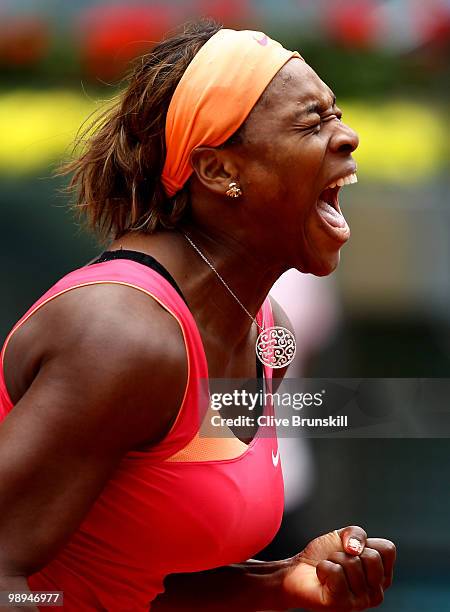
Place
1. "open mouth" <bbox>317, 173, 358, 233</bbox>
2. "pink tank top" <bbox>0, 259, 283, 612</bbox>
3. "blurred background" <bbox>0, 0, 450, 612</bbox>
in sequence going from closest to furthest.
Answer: "pink tank top" <bbox>0, 259, 283, 612</bbox> < "open mouth" <bbox>317, 173, 358, 233</bbox> < "blurred background" <bbox>0, 0, 450, 612</bbox>

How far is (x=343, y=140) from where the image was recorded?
1949mm

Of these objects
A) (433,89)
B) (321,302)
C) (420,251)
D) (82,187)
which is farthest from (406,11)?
(82,187)

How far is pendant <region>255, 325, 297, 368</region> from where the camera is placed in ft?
7.32

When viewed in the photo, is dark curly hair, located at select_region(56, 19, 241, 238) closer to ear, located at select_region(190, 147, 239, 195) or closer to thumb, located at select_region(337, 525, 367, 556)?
ear, located at select_region(190, 147, 239, 195)

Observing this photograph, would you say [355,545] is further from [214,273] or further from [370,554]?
[214,273]

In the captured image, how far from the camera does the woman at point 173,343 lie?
165 cm

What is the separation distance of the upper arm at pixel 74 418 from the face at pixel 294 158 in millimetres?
387

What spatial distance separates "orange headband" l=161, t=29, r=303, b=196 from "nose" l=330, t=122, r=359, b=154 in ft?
0.53

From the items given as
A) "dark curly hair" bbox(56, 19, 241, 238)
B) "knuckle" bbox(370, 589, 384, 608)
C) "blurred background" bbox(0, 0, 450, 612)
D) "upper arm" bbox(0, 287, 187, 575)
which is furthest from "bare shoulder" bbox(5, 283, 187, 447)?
"blurred background" bbox(0, 0, 450, 612)

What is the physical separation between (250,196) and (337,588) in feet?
2.41

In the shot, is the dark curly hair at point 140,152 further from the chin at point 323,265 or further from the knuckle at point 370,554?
the knuckle at point 370,554

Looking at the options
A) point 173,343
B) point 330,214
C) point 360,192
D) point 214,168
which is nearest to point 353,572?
point 173,343

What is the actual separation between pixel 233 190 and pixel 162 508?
593 millimetres

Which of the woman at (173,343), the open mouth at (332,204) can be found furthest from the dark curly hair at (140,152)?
the open mouth at (332,204)
